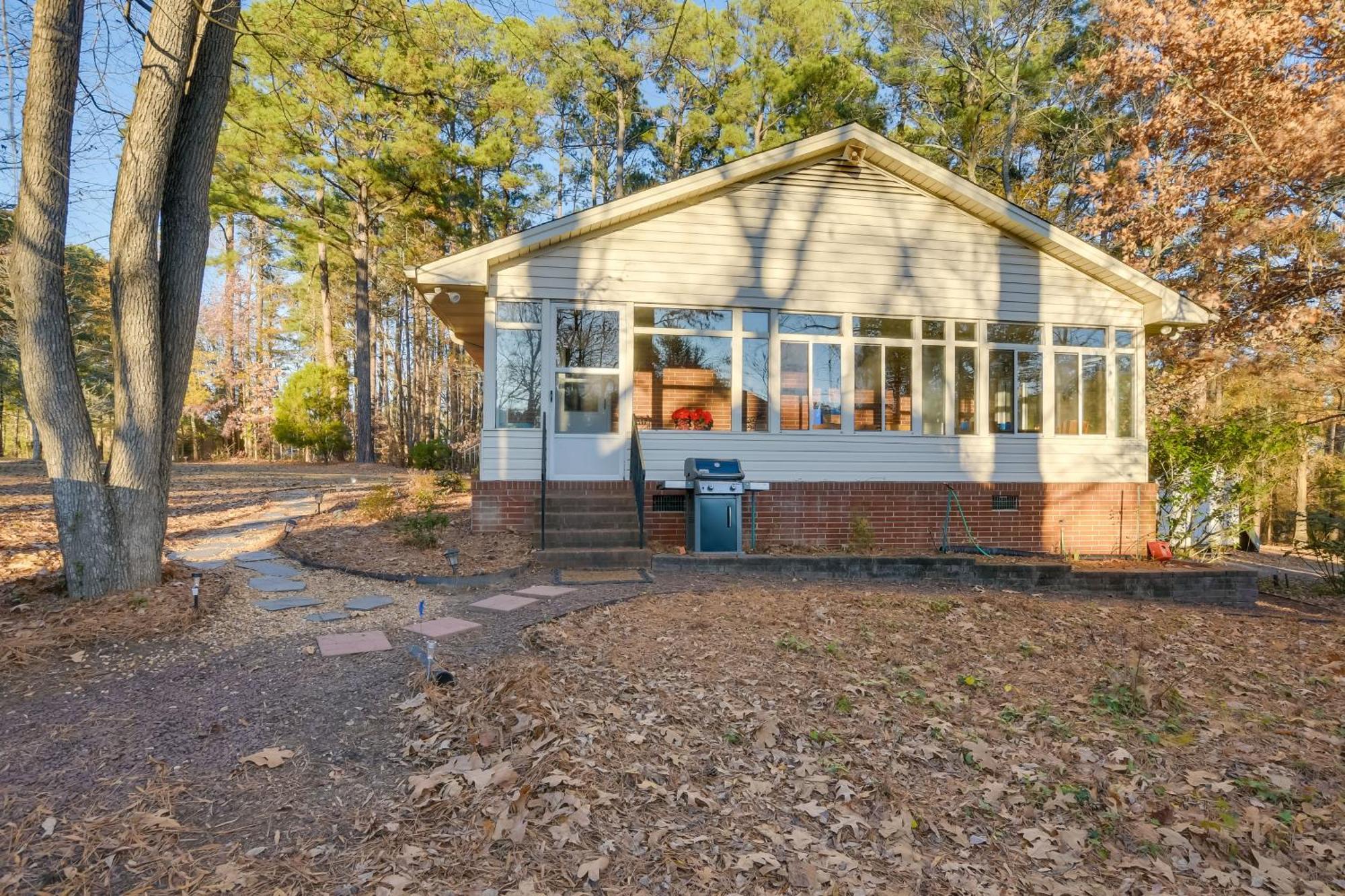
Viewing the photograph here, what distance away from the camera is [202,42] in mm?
4824

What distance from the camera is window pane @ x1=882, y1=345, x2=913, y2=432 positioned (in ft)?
29.5

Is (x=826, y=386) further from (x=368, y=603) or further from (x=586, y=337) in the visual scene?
(x=368, y=603)

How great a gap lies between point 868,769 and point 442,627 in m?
3.06

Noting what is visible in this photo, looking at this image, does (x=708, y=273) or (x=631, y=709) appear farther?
(x=708, y=273)

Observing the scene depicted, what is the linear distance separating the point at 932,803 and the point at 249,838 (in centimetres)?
255

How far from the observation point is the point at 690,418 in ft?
28.0

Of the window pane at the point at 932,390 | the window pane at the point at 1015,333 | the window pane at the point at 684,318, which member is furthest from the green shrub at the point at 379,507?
the window pane at the point at 1015,333

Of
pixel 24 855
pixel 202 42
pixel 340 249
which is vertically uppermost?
pixel 340 249

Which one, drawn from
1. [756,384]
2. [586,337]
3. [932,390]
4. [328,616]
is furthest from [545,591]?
[932,390]

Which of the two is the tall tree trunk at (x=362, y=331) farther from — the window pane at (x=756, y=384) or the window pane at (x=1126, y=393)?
the window pane at (x=1126, y=393)

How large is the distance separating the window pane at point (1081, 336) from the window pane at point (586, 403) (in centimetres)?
651

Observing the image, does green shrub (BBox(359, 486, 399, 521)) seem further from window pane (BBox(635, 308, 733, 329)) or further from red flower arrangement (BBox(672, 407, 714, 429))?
window pane (BBox(635, 308, 733, 329))

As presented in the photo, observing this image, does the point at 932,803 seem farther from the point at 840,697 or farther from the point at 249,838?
the point at 249,838

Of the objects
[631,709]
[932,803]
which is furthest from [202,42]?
[932,803]
